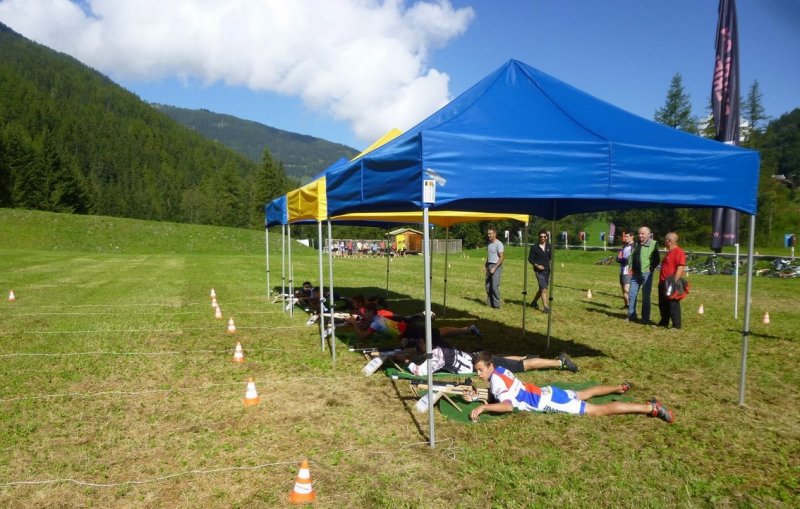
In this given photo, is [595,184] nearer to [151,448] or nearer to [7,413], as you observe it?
[151,448]

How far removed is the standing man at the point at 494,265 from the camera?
12.9m

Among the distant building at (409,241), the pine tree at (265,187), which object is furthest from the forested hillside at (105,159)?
the distant building at (409,241)

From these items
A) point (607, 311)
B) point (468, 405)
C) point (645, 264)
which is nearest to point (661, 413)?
point (468, 405)

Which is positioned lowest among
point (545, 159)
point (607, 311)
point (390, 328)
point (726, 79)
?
point (607, 311)

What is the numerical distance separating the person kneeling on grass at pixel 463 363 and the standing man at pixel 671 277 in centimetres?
413

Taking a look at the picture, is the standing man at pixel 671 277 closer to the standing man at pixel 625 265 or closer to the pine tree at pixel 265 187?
the standing man at pixel 625 265

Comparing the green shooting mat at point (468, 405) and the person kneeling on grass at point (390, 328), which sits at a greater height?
the person kneeling on grass at point (390, 328)

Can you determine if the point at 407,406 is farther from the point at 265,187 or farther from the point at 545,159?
the point at 265,187

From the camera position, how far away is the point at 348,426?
16.9 ft

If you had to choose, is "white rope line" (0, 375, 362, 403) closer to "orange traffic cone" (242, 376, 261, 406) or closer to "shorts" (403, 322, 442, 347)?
"orange traffic cone" (242, 376, 261, 406)

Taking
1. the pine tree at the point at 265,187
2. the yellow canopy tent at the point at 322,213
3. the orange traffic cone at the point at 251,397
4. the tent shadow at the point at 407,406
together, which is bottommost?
the tent shadow at the point at 407,406

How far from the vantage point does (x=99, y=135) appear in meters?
151

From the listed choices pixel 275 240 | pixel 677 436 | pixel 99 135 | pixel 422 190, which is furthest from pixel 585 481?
pixel 99 135

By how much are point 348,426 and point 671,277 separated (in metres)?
7.94
